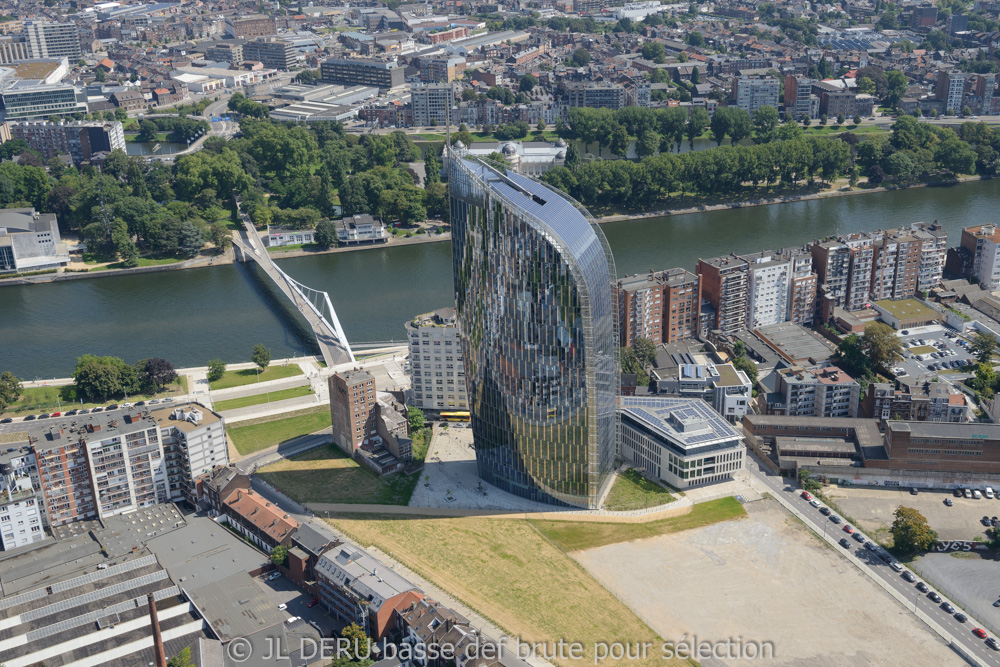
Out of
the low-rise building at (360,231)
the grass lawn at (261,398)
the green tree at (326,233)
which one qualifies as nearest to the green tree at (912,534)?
the grass lawn at (261,398)

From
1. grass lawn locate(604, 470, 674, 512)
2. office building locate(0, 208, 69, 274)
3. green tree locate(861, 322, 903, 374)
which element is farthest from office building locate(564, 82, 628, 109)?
grass lawn locate(604, 470, 674, 512)

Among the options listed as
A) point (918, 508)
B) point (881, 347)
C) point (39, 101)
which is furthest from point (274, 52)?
point (918, 508)

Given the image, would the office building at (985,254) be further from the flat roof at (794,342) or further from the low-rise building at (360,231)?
the low-rise building at (360,231)

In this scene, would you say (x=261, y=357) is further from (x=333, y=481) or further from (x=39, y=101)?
(x=39, y=101)

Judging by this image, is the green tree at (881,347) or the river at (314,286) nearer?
the green tree at (881,347)

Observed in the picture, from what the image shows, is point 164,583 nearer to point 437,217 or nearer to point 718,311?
point 718,311

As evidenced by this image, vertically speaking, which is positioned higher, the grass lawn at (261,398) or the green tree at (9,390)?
the green tree at (9,390)

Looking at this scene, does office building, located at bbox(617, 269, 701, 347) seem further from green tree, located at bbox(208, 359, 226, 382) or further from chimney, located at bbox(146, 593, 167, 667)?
chimney, located at bbox(146, 593, 167, 667)
